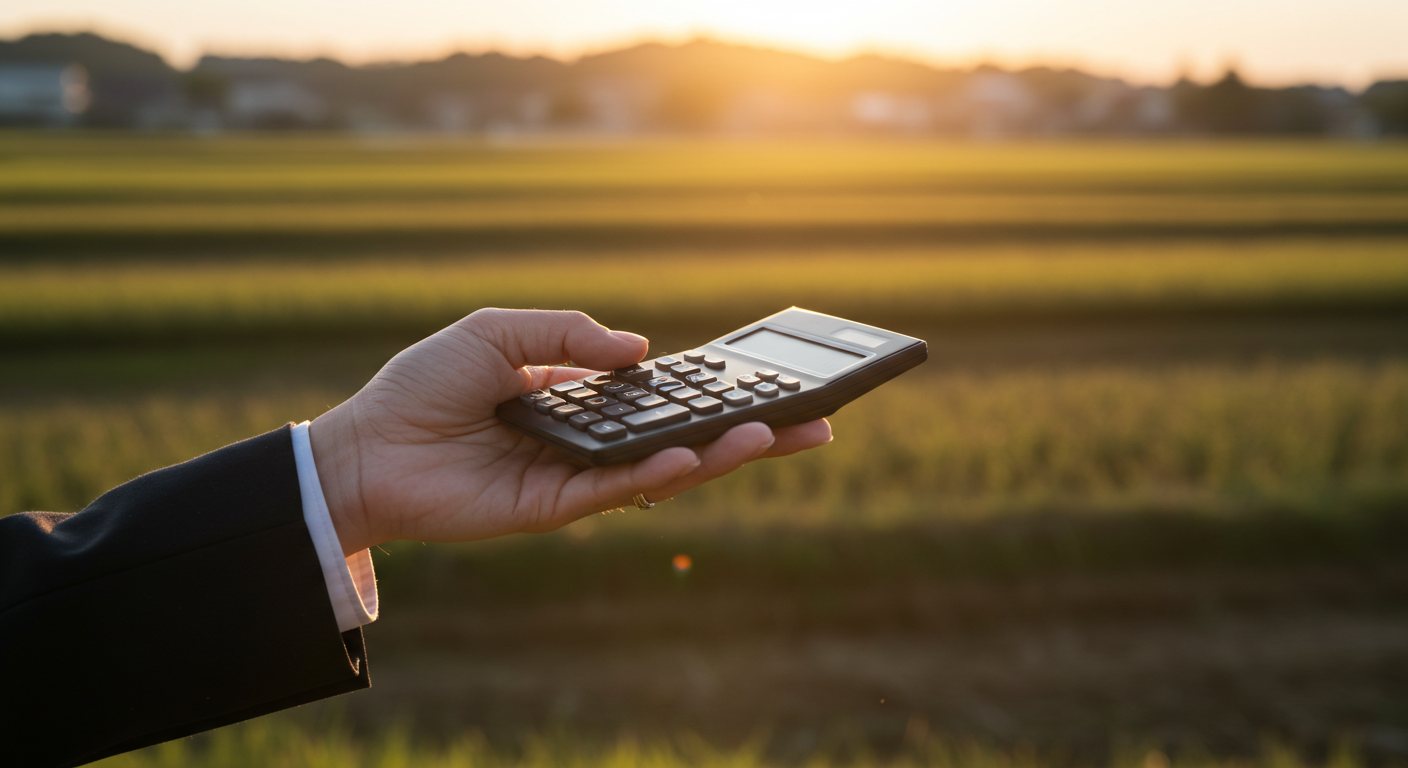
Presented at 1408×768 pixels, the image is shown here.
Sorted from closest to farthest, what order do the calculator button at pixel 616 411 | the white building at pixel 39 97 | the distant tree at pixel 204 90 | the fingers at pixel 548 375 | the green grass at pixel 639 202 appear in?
the calculator button at pixel 616 411 < the fingers at pixel 548 375 < the green grass at pixel 639 202 < the white building at pixel 39 97 < the distant tree at pixel 204 90

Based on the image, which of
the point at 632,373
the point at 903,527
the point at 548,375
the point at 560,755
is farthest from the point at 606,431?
the point at 903,527

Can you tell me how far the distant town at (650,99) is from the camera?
178 feet

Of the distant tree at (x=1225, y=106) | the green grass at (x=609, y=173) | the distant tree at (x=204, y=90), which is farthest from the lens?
the distant tree at (x=204, y=90)

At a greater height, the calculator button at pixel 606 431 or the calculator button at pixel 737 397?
the calculator button at pixel 737 397

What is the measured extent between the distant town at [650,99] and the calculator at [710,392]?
168 feet

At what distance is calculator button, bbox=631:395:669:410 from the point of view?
1.71m

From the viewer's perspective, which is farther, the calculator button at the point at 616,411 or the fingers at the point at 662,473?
the calculator button at the point at 616,411

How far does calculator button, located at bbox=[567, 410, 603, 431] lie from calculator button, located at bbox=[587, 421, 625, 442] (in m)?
0.02

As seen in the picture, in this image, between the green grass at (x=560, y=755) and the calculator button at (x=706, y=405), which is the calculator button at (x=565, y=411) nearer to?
the calculator button at (x=706, y=405)

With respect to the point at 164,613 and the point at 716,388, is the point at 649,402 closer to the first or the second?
the point at 716,388

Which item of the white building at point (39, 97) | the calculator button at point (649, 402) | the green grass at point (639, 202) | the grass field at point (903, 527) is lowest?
the grass field at point (903, 527)

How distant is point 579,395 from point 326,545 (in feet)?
1.82

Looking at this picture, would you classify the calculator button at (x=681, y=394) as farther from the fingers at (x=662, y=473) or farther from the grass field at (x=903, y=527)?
the grass field at (x=903, y=527)

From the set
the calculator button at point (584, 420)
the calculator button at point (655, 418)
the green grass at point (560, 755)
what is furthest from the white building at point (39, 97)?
the calculator button at point (655, 418)
